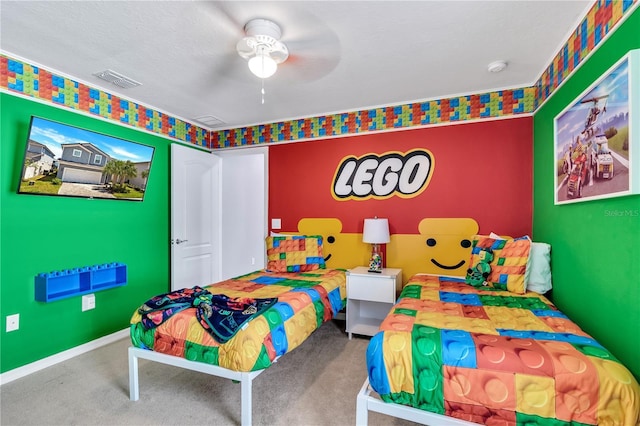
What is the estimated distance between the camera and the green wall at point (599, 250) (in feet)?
4.61

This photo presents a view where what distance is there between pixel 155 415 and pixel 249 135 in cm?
328

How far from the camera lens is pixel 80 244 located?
2.82m

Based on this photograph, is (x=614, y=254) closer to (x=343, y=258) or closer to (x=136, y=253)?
(x=343, y=258)

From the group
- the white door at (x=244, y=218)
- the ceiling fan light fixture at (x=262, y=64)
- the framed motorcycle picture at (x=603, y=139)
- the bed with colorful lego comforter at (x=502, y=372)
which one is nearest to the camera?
the bed with colorful lego comforter at (x=502, y=372)

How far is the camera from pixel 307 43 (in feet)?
7.07

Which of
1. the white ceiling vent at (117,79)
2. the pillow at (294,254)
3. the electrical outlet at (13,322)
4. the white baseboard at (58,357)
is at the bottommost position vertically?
the white baseboard at (58,357)

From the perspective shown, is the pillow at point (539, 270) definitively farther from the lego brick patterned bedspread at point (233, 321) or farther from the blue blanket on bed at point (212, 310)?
the blue blanket on bed at point (212, 310)

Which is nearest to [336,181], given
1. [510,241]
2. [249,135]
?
[249,135]

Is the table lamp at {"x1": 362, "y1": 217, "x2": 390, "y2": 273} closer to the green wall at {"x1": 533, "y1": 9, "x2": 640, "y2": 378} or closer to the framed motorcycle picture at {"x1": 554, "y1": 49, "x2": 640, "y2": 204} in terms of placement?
the green wall at {"x1": 533, "y1": 9, "x2": 640, "y2": 378}

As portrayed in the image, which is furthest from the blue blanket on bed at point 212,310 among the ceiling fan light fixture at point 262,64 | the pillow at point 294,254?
the ceiling fan light fixture at point 262,64

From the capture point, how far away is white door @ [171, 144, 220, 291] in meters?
3.69

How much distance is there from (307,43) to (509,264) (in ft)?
7.52

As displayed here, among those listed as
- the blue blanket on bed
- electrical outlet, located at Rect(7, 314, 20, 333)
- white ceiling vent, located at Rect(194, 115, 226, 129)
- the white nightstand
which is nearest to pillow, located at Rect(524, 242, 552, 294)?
the white nightstand

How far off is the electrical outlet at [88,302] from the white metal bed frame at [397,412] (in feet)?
8.96
